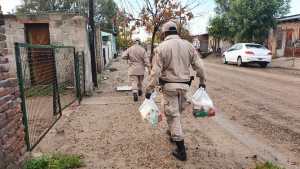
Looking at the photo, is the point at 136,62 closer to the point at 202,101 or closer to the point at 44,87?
the point at 44,87

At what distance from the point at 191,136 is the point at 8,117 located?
289 cm

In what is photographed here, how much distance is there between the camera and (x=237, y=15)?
21.0 meters

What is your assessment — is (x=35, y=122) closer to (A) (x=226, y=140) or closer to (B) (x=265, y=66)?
(A) (x=226, y=140)

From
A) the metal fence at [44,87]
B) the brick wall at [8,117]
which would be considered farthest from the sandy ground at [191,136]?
the brick wall at [8,117]

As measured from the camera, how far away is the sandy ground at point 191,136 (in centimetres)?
388

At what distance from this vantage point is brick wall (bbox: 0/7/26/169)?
3062 millimetres

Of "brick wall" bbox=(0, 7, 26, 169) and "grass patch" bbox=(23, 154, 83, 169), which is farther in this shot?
"grass patch" bbox=(23, 154, 83, 169)

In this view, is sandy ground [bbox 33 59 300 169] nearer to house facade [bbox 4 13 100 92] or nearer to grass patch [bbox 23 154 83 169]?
grass patch [bbox 23 154 83 169]

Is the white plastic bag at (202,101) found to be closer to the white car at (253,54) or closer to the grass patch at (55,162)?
the grass patch at (55,162)

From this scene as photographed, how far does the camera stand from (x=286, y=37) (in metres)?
21.4

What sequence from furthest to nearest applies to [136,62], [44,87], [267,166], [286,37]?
[286,37], [136,62], [44,87], [267,166]

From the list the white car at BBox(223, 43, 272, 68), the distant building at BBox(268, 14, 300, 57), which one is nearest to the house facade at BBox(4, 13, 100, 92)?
the white car at BBox(223, 43, 272, 68)

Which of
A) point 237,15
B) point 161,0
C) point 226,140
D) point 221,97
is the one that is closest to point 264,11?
point 237,15

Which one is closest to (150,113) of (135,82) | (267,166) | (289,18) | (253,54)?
(267,166)
